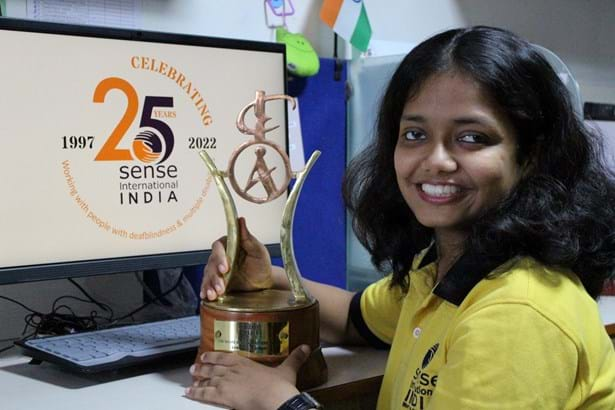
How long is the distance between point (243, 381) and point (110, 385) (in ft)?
A: 0.61

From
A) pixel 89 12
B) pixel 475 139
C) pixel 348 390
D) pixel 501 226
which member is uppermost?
pixel 89 12

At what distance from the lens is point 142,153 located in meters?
1.24

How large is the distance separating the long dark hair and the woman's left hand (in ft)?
0.91

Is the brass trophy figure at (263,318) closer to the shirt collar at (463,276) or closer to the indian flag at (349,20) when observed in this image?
the shirt collar at (463,276)

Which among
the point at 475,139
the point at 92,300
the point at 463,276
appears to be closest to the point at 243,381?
the point at 463,276

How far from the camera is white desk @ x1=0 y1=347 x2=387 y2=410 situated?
94 centimetres

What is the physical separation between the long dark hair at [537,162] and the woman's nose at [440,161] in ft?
0.26

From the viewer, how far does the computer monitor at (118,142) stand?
1.12 m

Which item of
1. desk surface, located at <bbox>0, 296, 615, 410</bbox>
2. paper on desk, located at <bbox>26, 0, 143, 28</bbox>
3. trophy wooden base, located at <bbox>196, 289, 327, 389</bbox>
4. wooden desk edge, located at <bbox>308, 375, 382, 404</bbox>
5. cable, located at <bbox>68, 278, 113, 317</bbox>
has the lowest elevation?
wooden desk edge, located at <bbox>308, 375, 382, 404</bbox>

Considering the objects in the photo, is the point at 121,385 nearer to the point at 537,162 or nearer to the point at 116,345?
the point at 116,345

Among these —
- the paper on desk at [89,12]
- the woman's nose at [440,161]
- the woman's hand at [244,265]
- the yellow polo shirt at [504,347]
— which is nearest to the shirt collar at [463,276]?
the yellow polo shirt at [504,347]

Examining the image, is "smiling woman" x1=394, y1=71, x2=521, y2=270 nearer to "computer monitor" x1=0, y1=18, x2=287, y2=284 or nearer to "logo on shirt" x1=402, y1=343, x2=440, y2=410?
"logo on shirt" x1=402, y1=343, x2=440, y2=410

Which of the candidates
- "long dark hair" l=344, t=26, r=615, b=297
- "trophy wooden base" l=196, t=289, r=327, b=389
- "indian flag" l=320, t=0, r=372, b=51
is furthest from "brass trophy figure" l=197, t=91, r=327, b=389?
"indian flag" l=320, t=0, r=372, b=51

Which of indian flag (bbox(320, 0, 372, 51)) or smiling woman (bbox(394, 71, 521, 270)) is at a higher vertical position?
indian flag (bbox(320, 0, 372, 51))
